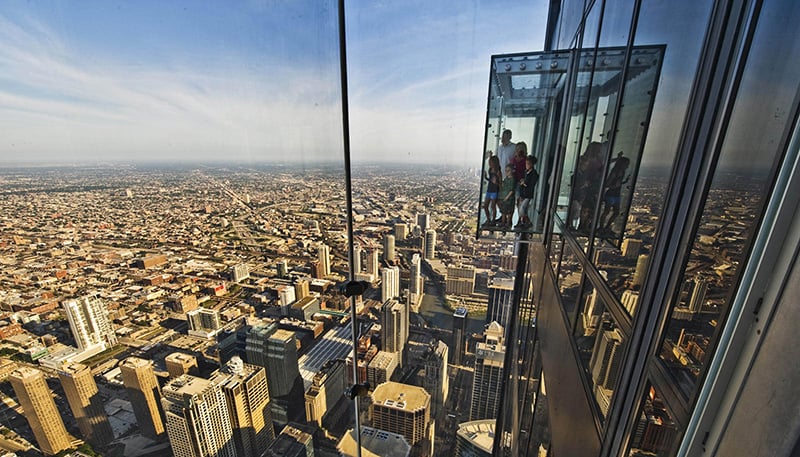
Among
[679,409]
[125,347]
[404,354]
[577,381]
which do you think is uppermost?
[679,409]

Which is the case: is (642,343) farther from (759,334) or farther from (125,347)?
→ (125,347)

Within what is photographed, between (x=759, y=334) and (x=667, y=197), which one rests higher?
(x=667, y=197)

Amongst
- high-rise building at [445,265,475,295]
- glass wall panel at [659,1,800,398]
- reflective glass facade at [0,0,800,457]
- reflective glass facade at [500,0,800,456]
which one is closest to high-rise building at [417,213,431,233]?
reflective glass facade at [0,0,800,457]

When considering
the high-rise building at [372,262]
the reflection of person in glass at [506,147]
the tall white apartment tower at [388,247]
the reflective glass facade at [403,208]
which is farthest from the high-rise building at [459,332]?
the reflection of person in glass at [506,147]

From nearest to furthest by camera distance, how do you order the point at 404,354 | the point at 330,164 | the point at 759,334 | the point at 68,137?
the point at 759,334, the point at 68,137, the point at 330,164, the point at 404,354

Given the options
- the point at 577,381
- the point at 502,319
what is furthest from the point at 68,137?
the point at 502,319

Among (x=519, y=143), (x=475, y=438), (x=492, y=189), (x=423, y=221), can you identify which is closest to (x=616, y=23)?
(x=519, y=143)

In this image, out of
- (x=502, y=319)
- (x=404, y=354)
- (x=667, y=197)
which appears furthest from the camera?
(x=502, y=319)
